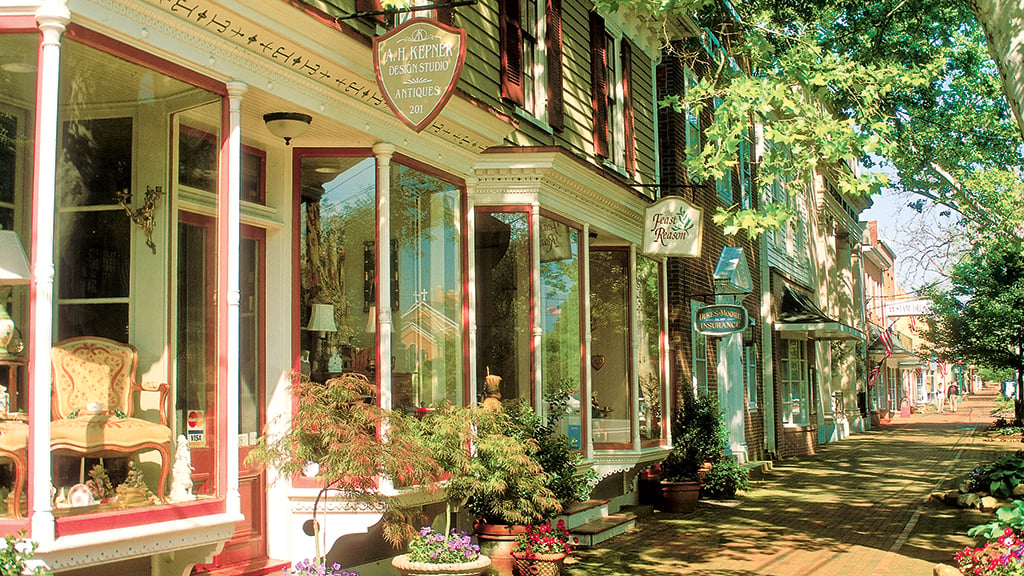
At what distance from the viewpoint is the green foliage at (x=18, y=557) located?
16.4 ft

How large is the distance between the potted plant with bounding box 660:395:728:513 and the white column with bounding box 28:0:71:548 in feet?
35.4

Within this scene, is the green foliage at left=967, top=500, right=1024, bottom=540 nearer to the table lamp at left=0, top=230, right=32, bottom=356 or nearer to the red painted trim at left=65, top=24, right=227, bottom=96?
the red painted trim at left=65, top=24, right=227, bottom=96

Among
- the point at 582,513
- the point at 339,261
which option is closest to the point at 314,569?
the point at 339,261

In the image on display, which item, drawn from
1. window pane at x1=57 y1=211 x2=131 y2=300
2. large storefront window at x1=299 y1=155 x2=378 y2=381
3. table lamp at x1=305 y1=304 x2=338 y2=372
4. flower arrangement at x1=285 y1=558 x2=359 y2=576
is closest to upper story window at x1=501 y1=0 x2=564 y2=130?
large storefront window at x1=299 y1=155 x2=378 y2=381

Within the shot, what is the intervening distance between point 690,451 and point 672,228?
3.35 metres

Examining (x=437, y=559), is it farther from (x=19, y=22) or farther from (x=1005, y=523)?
(x=1005, y=523)

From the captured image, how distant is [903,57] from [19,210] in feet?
48.3

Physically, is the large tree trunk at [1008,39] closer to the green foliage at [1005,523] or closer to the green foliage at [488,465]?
the green foliage at [1005,523]

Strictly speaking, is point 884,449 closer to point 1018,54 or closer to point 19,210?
point 1018,54

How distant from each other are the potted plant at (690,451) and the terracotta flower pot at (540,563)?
5.48m

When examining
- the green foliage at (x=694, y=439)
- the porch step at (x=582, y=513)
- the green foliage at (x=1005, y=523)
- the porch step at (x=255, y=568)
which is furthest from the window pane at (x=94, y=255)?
A: the green foliage at (x=694, y=439)

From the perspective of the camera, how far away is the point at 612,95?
1524 cm

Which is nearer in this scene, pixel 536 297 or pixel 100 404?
pixel 100 404

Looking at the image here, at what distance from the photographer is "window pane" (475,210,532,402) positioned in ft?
38.5
